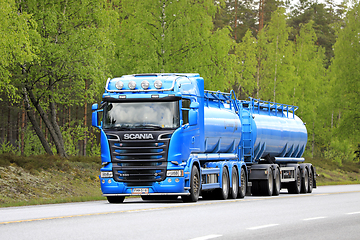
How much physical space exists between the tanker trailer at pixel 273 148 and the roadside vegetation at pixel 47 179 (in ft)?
21.9

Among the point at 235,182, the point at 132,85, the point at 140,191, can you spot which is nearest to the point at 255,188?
the point at 235,182

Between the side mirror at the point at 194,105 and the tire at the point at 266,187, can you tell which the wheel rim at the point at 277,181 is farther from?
the side mirror at the point at 194,105

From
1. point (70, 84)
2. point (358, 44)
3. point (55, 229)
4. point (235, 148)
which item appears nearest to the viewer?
point (55, 229)

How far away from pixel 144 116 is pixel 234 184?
244 inches

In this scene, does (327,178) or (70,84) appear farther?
(327,178)

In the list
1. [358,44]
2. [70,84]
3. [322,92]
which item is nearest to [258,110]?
[70,84]

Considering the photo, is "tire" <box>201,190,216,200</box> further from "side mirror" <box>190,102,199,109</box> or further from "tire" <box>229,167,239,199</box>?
"side mirror" <box>190,102,199,109</box>

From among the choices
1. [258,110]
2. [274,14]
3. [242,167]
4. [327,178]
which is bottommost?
[327,178]

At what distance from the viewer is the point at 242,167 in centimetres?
2488

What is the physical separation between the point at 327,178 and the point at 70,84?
25.5 metres

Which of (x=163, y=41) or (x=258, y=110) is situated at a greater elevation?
(x=163, y=41)

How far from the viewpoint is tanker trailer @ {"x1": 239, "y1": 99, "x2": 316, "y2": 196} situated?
2597cm

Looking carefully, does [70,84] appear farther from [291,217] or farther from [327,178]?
[327,178]

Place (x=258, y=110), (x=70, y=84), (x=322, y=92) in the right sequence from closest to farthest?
(x=258, y=110), (x=70, y=84), (x=322, y=92)
